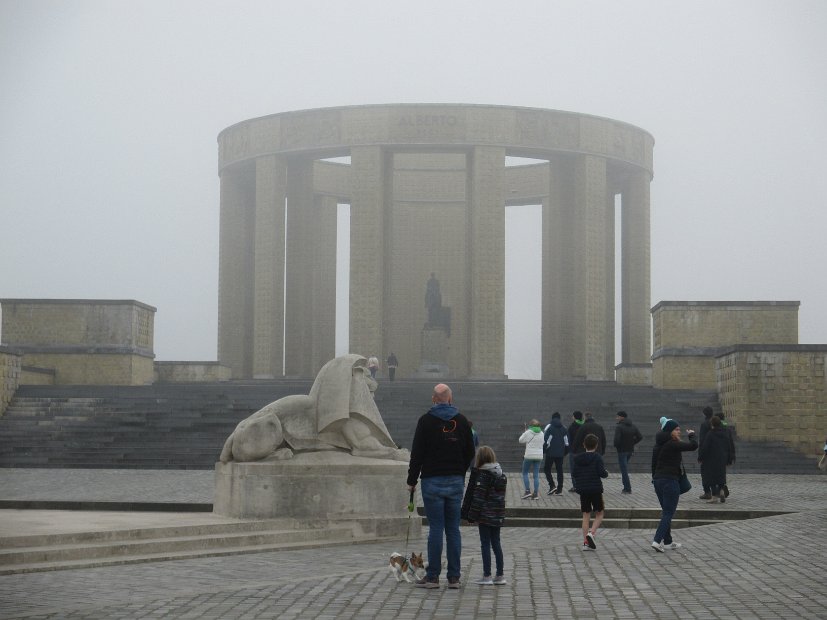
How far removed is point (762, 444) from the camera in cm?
2220

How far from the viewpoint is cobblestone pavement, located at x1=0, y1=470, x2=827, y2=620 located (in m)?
7.22

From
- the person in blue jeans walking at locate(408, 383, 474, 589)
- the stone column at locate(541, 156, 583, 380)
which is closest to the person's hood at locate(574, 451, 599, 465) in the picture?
the person in blue jeans walking at locate(408, 383, 474, 589)

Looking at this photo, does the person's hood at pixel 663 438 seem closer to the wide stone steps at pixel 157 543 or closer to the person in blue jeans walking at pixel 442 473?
the wide stone steps at pixel 157 543

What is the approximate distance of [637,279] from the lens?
38344 millimetres

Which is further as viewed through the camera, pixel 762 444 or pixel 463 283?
pixel 463 283

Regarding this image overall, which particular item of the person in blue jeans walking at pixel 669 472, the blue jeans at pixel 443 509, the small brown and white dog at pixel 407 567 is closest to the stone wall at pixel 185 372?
the person in blue jeans walking at pixel 669 472

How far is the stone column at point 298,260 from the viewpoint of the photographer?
38.4 m

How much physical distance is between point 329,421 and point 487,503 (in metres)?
3.27

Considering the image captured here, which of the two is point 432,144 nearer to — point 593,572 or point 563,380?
point 563,380

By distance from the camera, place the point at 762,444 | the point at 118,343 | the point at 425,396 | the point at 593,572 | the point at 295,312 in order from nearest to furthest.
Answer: the point at 593,572
the point at 762,444
the point at 425,396
the point at 118,343
the point at 295,312

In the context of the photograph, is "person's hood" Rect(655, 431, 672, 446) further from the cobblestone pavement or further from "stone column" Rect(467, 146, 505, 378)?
"stone column" Rect(467, 146, 505, 378)

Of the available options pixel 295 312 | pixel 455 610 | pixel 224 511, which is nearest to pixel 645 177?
pixel 295 312

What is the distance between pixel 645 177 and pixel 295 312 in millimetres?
11294

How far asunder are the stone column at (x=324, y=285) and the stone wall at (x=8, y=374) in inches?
622
